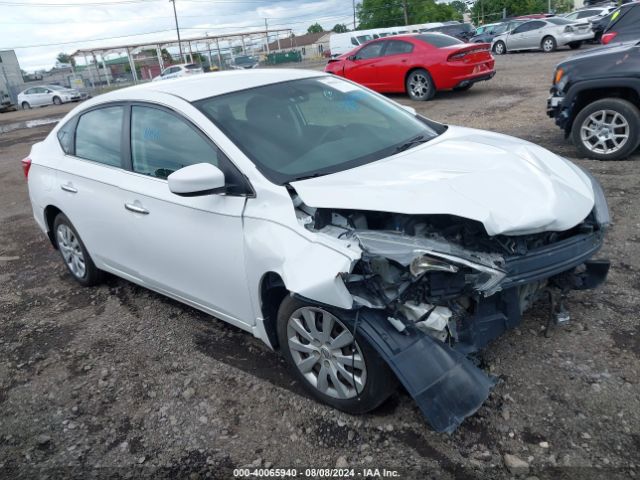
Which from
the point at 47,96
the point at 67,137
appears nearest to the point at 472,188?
the point at 67,137

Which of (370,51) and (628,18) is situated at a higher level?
(628,18)

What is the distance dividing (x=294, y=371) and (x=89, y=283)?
248 centimetres

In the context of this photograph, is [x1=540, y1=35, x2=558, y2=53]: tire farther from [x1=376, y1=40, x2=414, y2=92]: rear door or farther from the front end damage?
the front end damage

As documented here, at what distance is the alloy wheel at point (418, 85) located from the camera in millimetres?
12125

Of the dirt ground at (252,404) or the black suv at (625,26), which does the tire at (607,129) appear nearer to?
the black suv at (625,26)

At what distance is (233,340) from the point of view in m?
3.58

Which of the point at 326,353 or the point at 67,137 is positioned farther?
the point at 67,137

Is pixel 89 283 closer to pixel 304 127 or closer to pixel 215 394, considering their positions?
pixel 215 394

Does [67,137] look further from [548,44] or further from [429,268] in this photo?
[548,44]

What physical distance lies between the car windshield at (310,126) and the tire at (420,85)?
8.61 metres

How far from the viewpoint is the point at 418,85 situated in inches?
482

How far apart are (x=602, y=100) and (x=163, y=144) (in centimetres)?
521

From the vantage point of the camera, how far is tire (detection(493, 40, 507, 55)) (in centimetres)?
2361

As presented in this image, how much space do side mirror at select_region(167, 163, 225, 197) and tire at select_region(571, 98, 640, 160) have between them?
5.21m
